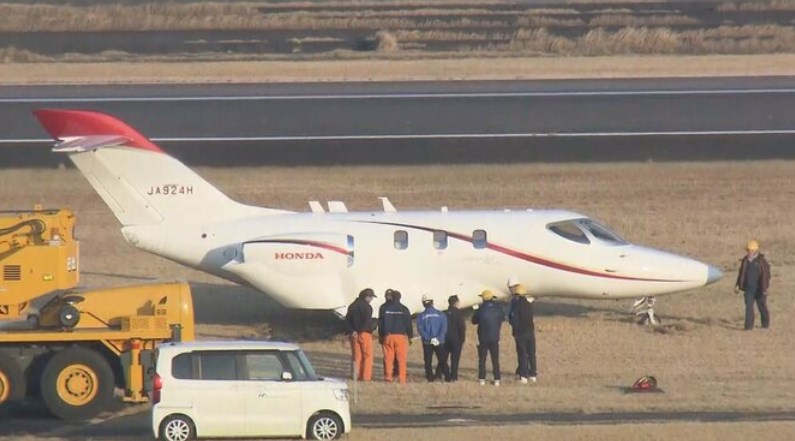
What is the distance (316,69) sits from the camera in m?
68.1

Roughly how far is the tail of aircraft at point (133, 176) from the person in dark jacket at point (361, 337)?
5.77 m

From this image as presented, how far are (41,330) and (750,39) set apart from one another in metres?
54.2

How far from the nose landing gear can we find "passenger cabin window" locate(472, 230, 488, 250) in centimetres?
368

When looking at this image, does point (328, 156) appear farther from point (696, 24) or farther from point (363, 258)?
point (696, 24)

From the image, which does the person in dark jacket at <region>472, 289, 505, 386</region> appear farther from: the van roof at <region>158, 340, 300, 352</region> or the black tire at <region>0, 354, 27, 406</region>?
the black tire at <region>0, 354, 27, 406</region>

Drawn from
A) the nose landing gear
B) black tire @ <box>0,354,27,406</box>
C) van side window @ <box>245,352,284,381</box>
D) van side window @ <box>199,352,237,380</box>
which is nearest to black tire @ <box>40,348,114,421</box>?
black tire @ <box>0,354,27,406</box>

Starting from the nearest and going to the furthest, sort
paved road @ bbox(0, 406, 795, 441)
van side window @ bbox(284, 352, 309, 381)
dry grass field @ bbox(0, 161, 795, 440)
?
van side window @ bbox(284, 352, 309, 381) < paved road @ bbox(0, 406, 795, 441) < dry grass field @ bbox(0, 161, 795, 440)

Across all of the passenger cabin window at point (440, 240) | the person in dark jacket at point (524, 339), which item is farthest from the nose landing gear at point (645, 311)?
the person in dark jacket at point (524, 339)

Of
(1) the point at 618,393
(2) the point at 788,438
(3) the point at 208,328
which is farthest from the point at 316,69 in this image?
(2) the point at 788,438

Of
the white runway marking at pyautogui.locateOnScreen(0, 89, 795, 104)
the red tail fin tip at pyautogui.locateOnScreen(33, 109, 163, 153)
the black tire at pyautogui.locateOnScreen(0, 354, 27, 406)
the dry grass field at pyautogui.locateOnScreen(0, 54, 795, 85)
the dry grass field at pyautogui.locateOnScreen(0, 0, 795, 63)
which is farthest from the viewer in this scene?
the dry grass field at pyautogui.locateOnScreen(0, 0, 795, 63)

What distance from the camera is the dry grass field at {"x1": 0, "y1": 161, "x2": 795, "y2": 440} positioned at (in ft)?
87.4

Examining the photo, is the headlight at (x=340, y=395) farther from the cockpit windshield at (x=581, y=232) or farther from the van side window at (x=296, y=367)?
the cockpit windshield at (x=581, y=232)

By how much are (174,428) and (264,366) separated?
1591 mm

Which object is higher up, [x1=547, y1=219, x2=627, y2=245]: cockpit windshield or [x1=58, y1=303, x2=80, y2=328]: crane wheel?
[x1=547, y1=219, x2=627, y2=245]: cockpit windshield
